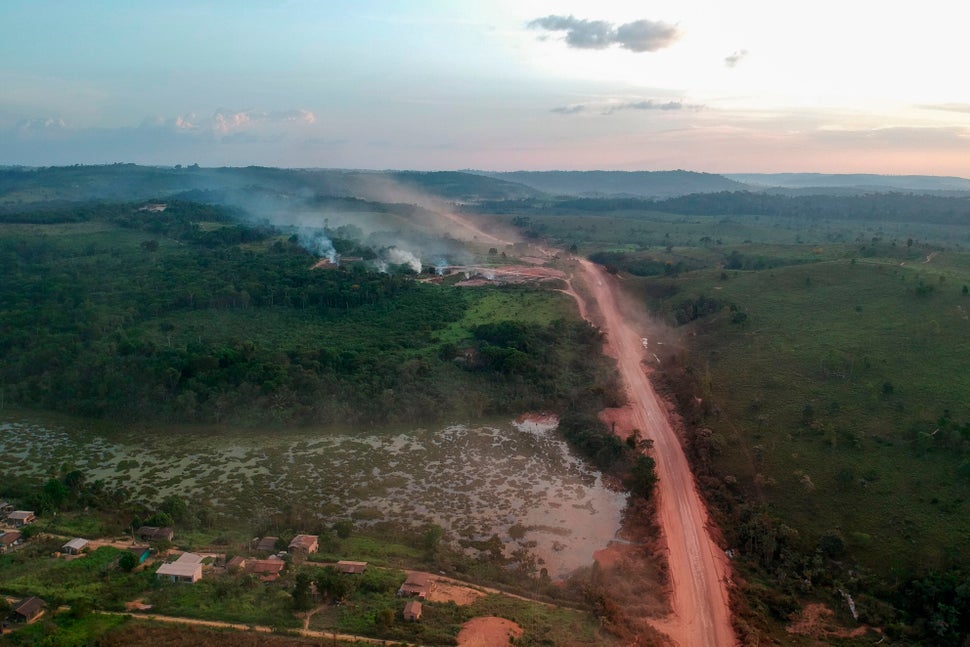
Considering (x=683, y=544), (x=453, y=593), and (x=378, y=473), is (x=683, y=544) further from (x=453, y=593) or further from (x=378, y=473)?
(x=378, y=473)

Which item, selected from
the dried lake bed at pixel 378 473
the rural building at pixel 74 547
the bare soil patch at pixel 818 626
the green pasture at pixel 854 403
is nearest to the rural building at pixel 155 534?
the rural building at pixel 74 547

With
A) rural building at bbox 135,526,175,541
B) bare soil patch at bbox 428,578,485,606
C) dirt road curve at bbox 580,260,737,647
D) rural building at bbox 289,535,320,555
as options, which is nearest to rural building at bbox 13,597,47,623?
rural building at bbox 135,526,175,541

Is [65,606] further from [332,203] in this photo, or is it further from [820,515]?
[332,203]

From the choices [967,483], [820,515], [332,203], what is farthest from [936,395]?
[332,203]

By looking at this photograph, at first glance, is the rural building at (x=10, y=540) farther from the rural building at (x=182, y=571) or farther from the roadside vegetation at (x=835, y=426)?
the roadside vegetation at (x=835, y=426)

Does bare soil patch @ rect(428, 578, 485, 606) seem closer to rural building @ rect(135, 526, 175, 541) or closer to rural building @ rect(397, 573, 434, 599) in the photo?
rural building @ rect(397, 573, 434, 599)
